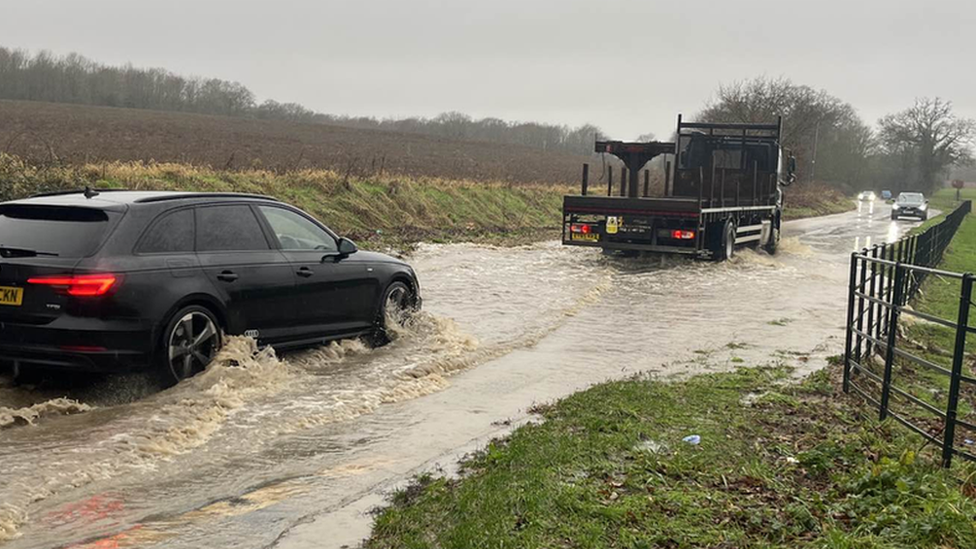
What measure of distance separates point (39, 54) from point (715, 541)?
94355 millimetres

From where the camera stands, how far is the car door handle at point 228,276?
Answer: 717 cm

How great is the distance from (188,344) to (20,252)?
1.39m

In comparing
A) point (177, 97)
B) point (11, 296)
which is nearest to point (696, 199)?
point (11, 296)

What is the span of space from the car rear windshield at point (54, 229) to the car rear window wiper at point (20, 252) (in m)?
0.02

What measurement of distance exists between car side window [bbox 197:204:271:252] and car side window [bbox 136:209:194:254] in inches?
4.2

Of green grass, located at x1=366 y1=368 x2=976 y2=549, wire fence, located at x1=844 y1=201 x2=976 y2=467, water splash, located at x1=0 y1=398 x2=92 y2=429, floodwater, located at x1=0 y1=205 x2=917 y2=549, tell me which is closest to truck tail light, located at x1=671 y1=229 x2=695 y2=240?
floodwater, located at x1=0 y1=205 x2=917 y2=549

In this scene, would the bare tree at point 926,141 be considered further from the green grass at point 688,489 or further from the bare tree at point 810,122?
the green grass at point 688,489

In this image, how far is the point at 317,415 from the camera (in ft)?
22.5

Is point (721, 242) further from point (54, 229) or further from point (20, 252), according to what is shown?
point (20, 252)

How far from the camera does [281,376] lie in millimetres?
7680

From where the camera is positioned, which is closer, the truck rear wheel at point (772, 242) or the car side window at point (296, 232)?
the car side window at point (296, 232)

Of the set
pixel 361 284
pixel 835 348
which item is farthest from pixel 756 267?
pixel 361 284

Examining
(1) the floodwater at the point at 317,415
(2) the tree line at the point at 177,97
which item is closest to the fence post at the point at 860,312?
(1) the floodwater at the point at 317,415

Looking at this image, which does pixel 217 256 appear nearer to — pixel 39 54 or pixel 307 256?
pixel 307 256
